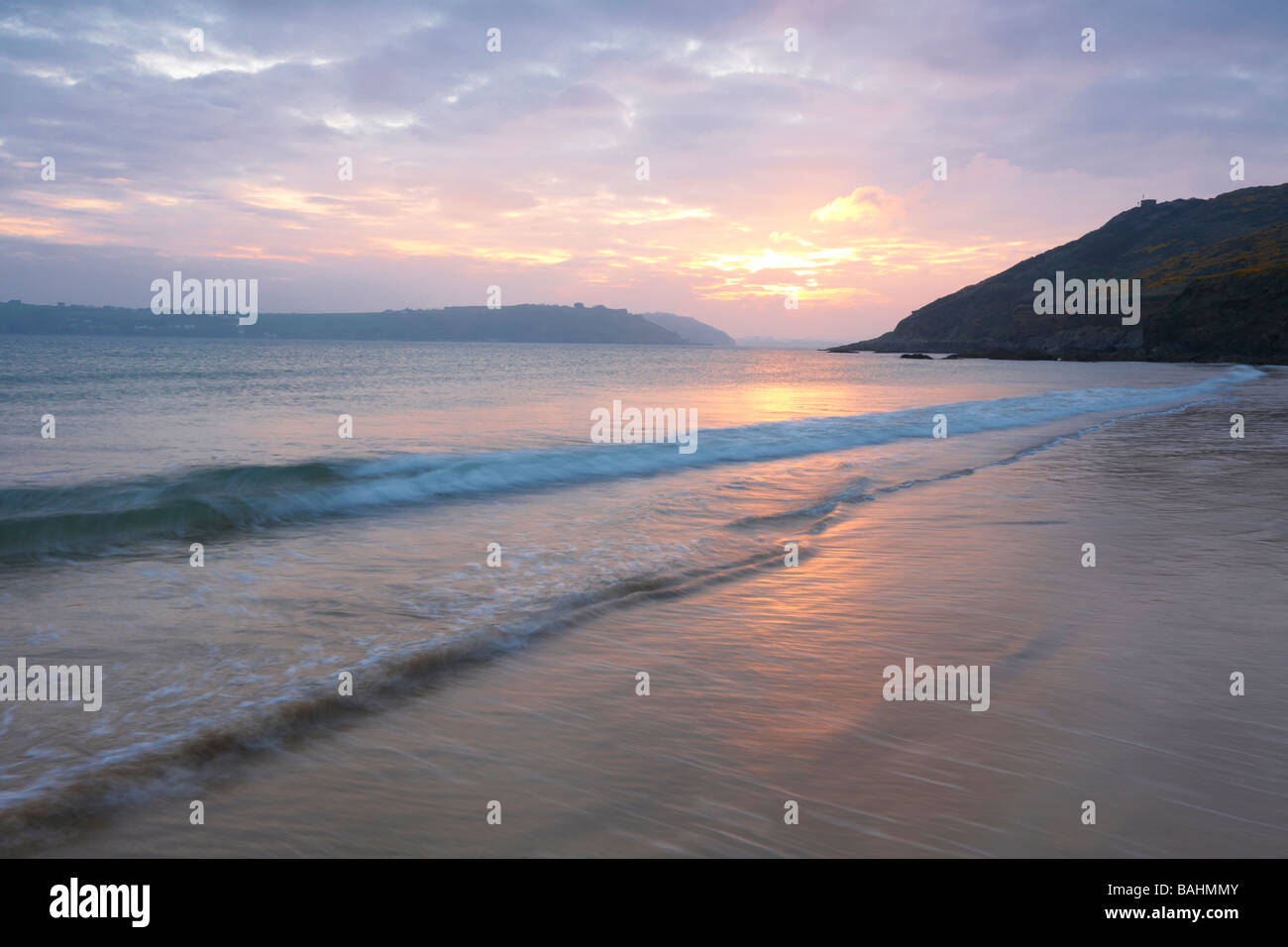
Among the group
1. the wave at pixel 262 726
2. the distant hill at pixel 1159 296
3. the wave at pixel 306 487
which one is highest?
the distant hill at pixel 1159 296

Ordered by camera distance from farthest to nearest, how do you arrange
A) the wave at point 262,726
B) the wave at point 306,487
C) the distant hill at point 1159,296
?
the distant hill at point 1159,296 < the wave at point 306,487 < the wave at point 262,726

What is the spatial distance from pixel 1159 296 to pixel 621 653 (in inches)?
4371

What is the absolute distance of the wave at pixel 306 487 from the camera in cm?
919

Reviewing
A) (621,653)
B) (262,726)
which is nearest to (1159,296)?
(621,653)

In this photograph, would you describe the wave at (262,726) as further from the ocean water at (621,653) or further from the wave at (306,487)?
the wave at (306,487)

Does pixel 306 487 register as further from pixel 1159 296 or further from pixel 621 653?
pixel 1159 296

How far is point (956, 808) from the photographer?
11.4ft

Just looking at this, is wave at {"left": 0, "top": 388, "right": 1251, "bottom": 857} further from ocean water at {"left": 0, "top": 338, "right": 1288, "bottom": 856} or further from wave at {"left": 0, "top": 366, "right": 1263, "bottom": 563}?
wave at {"left": 0, "top": 366, "right": 1263, "bottom": 563}

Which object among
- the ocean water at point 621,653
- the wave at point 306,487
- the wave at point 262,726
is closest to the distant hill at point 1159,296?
the wave at point 306,487

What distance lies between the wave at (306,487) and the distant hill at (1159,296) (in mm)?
77850
